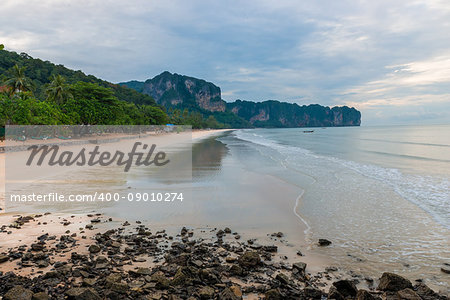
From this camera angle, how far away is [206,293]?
4.00 m

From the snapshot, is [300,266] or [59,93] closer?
[300,266]

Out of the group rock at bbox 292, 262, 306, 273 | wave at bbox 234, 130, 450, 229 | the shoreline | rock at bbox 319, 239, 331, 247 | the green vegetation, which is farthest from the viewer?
the green vegetation

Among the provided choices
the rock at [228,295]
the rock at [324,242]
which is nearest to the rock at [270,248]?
the rock at [324,242]

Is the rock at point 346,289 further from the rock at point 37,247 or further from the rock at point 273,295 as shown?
the rock at point 37,247

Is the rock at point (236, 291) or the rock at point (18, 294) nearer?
the rock at point (18, 294)

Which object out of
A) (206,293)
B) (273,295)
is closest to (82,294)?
(206,293)

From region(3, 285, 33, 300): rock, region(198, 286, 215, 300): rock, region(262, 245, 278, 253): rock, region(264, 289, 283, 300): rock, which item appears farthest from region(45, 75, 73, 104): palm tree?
region(264, 289, 283, 300): rock

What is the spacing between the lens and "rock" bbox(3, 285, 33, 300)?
11.9 feet

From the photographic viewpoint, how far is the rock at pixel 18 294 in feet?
11.9

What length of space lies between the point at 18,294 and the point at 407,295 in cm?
565

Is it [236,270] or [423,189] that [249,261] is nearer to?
[236,270]

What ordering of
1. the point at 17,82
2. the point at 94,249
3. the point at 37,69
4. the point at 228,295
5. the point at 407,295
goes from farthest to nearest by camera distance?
the point at 37,69 → the point at 17,82 → the point at 94,249 → the point at 407,295 → the point at 228,295

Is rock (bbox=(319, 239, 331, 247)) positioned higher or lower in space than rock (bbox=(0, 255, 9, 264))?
lower

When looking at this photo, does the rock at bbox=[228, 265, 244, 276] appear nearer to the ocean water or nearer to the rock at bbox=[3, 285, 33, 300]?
the ocean water
